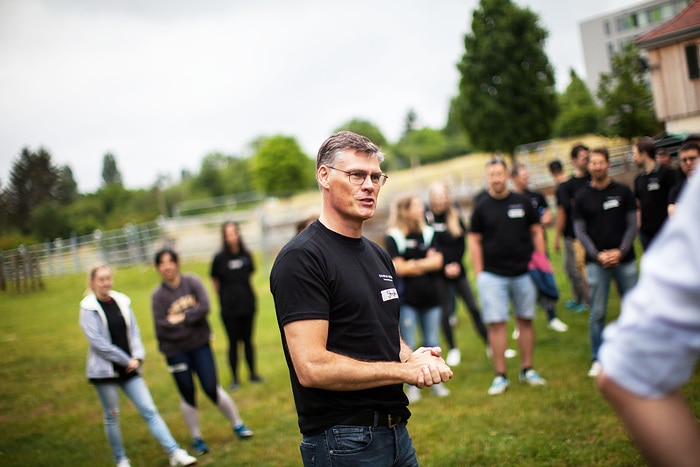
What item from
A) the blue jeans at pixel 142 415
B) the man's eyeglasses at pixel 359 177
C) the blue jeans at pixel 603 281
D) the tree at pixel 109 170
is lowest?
the blue jeans at pixel 142 415

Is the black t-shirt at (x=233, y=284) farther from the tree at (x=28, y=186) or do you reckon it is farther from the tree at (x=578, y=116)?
the tree at (x=578, y=116)

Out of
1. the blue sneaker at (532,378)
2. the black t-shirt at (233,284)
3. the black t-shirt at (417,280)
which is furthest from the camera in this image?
the black t-shirt at (233,284)

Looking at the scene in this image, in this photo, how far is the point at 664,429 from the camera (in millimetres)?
1231

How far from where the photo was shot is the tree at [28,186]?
971 centimetres

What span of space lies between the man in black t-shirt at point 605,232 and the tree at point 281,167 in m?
83.9

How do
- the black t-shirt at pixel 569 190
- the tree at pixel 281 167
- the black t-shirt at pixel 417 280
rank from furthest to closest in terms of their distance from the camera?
the tree at pixel 281 167, the black t-shirt at pixel 569 190, the black t-shirt at pixel 417 280

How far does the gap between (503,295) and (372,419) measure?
460 cm

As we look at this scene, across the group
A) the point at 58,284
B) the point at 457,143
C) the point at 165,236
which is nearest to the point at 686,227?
the point at 58,284

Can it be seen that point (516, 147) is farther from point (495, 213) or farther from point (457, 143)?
point (457, 143)

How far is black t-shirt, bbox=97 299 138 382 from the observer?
6.33 m

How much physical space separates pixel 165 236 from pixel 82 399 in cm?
2161

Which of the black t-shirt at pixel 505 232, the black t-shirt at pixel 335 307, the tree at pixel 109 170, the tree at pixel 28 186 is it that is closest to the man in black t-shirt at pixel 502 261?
the black t-shirt at pixel 505 232

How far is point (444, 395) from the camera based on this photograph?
7.48 m

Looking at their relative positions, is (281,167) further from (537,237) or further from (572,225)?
(537,237)
